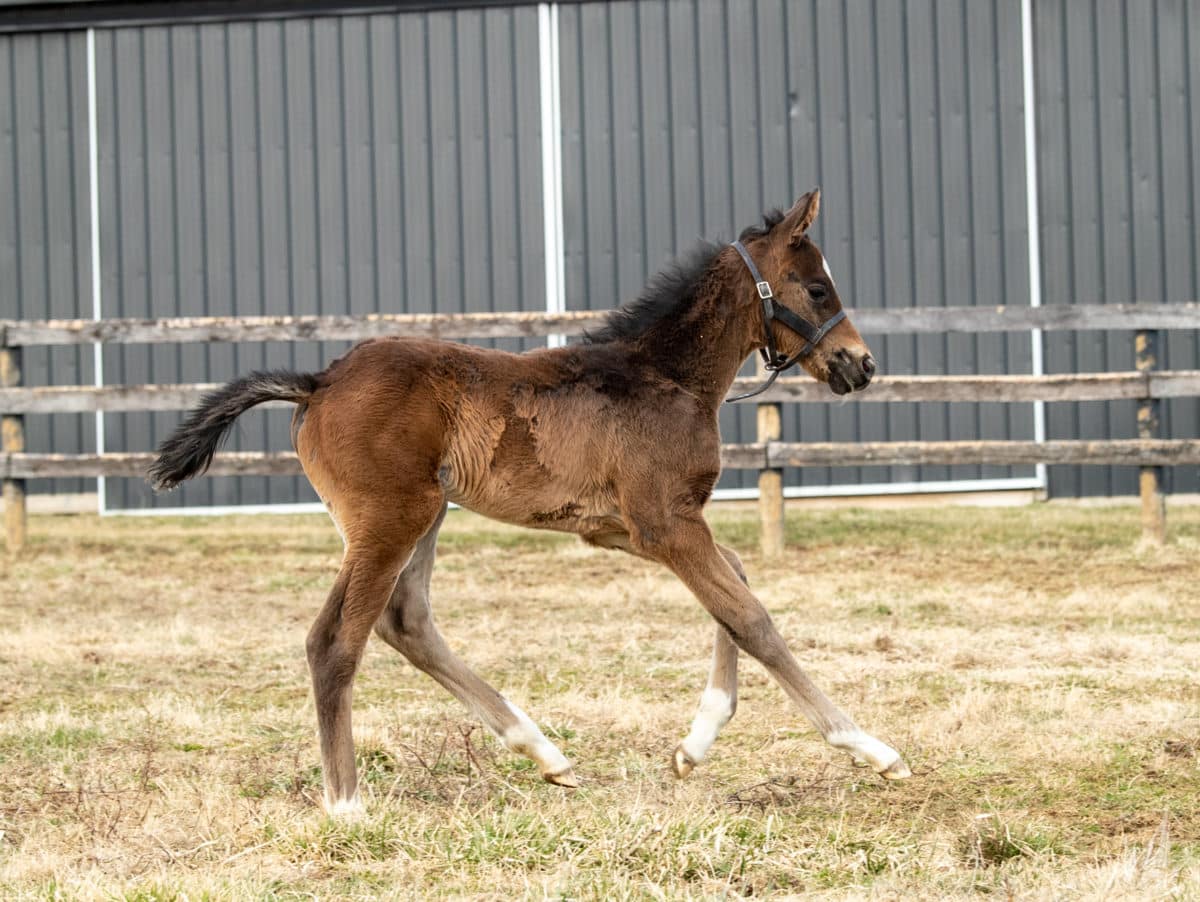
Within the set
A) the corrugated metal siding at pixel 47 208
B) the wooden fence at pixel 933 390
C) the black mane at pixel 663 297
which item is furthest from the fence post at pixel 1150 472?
the corrugated metal siding at pixel 47 208

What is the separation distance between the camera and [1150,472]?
9555mm

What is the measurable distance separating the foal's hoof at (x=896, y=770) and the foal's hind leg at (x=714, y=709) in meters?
0.49

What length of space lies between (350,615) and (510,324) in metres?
5.84

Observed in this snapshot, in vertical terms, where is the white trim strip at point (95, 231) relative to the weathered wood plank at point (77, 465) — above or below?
above

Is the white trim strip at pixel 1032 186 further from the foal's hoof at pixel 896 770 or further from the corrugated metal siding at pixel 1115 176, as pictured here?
the foal's hoof at pixel 896 770

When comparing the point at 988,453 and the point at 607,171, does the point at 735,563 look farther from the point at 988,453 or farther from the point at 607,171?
the point at 607,171

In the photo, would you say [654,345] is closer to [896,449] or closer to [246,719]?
[246,719]

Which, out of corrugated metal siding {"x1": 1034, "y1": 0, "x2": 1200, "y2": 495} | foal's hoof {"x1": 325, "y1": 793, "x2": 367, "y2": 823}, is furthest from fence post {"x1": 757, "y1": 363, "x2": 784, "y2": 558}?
foal's hoof {"x1": 325, "y1": 793, "x2": 367, "y2": 823}

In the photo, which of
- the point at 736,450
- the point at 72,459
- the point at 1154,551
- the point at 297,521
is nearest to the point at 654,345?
the point at 736,450

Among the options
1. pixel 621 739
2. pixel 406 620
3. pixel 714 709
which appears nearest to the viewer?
pixel 714 709

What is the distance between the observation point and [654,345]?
466 centimetres

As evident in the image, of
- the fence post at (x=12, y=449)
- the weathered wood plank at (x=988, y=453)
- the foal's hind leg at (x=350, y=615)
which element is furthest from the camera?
the fence post at (x=12, y=449)

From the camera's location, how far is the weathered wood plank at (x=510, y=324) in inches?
375

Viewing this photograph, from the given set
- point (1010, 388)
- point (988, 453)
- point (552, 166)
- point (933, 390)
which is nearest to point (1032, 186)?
point (1010, 388)
